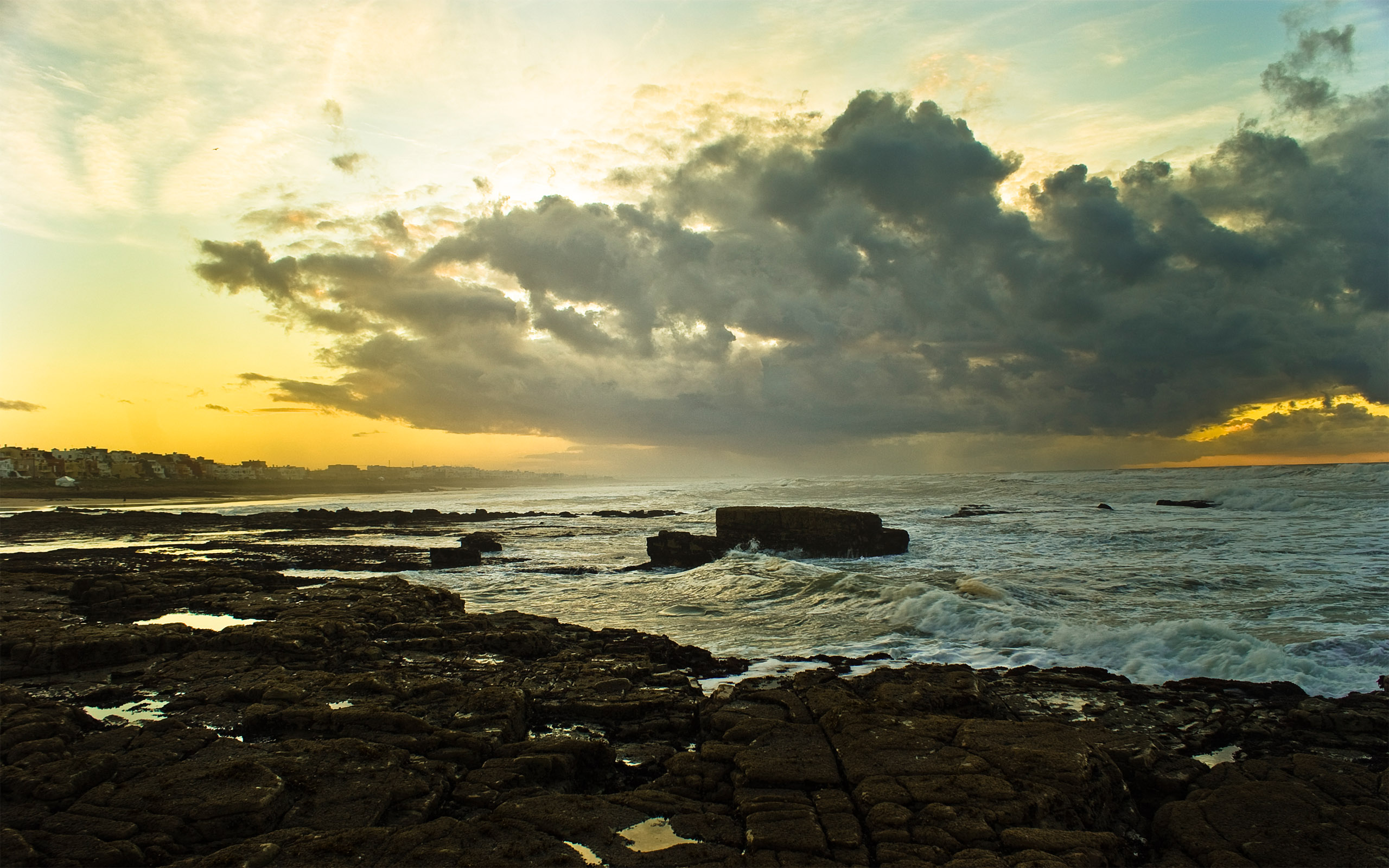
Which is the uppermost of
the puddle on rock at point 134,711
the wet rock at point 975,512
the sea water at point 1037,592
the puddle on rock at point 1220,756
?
the puddle on rock at point 134,711

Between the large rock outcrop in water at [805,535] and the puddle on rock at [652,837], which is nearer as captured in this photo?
the puddle on rock at [652,837]

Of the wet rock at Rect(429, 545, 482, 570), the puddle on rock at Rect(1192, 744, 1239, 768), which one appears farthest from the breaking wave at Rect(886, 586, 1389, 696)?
the wet rock at Rect(429, 545, 482, 570)

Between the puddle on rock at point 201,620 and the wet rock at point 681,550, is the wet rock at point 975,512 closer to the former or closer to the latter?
the wet rock at point 681,550

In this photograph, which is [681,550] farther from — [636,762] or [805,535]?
[636,762]

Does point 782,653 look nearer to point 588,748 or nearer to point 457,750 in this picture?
point 588,748

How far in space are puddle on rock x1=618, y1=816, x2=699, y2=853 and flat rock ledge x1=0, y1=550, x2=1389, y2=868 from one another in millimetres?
20

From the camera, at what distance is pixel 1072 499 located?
46812 millimetres

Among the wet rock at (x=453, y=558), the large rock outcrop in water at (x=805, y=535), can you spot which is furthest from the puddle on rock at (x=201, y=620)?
the large rock outcrop in water at (x=805, y=535)

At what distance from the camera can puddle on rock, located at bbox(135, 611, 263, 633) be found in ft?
35.8

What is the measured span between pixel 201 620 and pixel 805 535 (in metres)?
16.8

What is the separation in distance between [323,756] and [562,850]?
8.14 feet

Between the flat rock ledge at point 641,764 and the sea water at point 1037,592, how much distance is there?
1.93 meters

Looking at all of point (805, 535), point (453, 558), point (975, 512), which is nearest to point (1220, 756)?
point (805, 535)

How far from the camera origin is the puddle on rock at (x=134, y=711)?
21.7 feet
